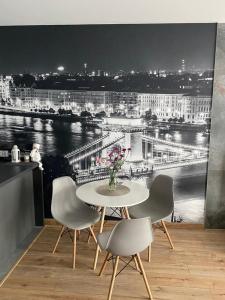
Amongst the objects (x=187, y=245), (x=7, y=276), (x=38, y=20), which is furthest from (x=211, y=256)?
(x=38, y=20)

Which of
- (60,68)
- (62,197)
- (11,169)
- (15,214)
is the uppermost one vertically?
(60,68)

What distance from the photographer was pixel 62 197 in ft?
10.2

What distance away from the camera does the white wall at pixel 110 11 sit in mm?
3035

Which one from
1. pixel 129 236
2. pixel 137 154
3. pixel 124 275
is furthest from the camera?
pixel 137 154

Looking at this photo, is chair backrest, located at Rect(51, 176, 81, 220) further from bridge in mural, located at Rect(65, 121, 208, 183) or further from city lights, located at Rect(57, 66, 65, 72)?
city lights, located at Rect(57, 66, 65, 72)

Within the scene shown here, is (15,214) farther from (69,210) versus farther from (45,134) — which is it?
(45,134)

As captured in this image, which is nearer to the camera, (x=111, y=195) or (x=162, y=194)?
(x=111, y=195)

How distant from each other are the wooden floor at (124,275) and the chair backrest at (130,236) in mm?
534

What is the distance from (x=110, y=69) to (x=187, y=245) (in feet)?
7.40

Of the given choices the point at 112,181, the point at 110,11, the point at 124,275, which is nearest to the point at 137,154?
the point at 112,181

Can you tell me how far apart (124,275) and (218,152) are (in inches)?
71.6

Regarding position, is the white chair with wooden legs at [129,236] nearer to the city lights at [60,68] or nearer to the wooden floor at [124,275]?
the wooden floor at [124,275]

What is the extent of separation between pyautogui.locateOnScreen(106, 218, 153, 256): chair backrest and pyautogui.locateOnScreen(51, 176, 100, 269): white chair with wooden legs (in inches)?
27.0

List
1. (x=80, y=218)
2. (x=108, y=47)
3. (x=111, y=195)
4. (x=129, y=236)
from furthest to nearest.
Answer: (x=108, y=47) → (x=80, y=218) → (x=111, y=195) → (x=129, y=236)
